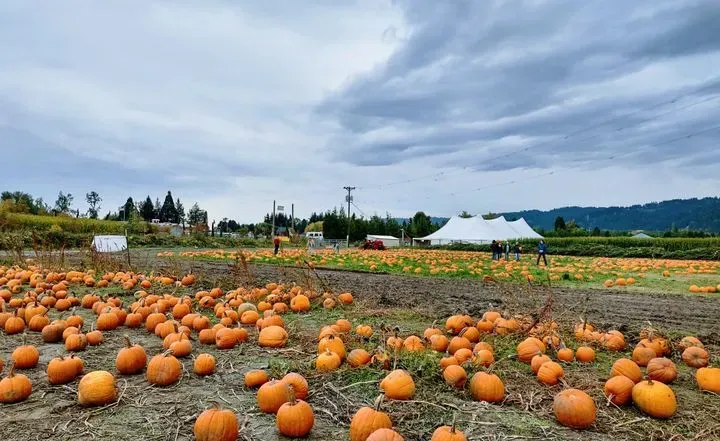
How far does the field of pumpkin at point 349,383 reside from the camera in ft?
9.52

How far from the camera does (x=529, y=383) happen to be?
3.71 m

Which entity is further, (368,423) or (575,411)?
(575,411)

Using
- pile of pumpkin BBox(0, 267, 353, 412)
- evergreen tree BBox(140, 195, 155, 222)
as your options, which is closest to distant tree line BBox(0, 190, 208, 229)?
evergreen tree BBox(140, 195, 155, 222)

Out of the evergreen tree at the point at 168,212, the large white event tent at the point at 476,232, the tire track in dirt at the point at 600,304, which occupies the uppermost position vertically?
the evergreen tree at the point at 168,212

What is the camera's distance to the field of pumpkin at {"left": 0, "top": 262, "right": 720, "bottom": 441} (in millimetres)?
2900

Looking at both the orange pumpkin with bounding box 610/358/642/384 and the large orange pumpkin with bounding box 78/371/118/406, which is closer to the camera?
the large orange pumpkin with bounding box 78/371/118/406

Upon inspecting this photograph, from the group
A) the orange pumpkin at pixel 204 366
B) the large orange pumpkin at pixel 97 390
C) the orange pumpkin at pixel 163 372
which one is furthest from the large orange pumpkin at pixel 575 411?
the large orange pumpkin at pixel 97 390

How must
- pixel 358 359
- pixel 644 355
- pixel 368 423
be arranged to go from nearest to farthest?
1. pixel 368 423
2. pixel 358 359
3. pixel 644 355

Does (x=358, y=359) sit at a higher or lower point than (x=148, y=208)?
lower

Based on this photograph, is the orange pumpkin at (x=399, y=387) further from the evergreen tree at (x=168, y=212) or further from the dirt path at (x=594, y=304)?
the evergreen tree at (x=168, y=212)

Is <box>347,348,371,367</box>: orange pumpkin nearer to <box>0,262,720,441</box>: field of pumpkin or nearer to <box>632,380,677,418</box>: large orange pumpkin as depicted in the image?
<box>0,262,720,441</box>: field of pumpkin

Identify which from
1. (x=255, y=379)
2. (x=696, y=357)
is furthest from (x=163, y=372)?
(x=696, y=357)

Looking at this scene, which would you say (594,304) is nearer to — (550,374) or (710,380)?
(710,380)

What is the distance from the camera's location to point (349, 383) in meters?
3.59
